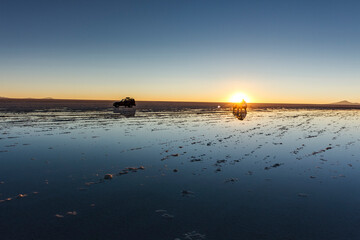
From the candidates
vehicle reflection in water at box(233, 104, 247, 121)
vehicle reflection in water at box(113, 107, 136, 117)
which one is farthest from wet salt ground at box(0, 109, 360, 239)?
vehicle reflection in water at box(113, 107, 136, 117)

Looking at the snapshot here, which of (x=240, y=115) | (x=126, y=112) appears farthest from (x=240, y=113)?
(x=126, y=112)

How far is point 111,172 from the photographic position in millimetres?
9156

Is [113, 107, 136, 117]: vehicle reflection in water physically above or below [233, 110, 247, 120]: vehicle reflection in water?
above

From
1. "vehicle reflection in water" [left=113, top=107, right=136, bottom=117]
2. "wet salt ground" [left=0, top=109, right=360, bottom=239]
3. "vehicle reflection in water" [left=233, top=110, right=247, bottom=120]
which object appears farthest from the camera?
"vehicle reflection in water" [left=113, top=107, right=136, bottom=117]

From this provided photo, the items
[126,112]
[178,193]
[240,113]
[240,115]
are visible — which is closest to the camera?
[178,193]

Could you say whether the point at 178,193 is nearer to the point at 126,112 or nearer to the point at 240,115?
the point at 240,115

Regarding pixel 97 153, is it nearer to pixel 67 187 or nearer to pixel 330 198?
→ pixel 67 187

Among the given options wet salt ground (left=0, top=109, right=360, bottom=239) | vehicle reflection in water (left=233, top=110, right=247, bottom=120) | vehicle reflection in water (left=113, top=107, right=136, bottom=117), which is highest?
vehicle reflection in water (left=113, top=107, right=136, bottom=117)

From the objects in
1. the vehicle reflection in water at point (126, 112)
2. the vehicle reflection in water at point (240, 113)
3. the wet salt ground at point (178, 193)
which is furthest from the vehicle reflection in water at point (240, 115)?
the wet salt ground at point (178, 193)

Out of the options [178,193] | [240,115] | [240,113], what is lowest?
[178,193]

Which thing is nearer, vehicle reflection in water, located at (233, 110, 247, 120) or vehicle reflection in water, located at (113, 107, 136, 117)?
vehicle reflection in water, located at (233, 110, 247, 120)

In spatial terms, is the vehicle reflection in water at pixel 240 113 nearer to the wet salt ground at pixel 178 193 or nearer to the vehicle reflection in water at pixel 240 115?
the vehicle reflection in water at pixel 240 115

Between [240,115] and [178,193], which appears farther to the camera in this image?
[240,115]

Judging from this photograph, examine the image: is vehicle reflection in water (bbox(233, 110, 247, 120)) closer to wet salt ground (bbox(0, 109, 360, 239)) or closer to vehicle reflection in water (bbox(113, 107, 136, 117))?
vehicle reflection in water (bbox(113, 107, 136, 117))
